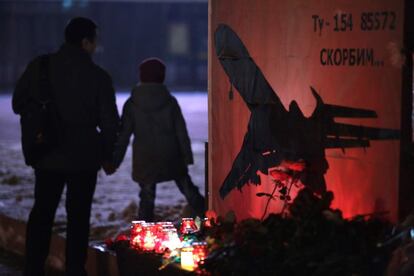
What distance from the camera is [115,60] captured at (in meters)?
34.8

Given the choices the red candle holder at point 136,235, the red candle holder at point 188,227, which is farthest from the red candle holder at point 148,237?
the red candle holder at point 188,227

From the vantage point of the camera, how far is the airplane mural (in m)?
5.02

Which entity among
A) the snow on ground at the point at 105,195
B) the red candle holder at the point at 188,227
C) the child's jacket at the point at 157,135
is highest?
the child's jacket at the point at 157,135

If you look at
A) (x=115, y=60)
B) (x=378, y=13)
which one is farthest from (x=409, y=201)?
(x=115, y=60)

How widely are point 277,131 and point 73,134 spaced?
1.49 m

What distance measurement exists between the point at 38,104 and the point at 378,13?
255 centimetres

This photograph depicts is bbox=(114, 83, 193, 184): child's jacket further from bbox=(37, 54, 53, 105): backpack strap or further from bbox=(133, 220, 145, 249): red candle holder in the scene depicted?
bbox=(133, 220, 145, 249): red candle holder

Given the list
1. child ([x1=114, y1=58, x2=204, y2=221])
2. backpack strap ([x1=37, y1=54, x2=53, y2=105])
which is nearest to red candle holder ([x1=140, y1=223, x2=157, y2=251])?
backpack strap ([x1=37, y1=54, x2=53, y2=105])

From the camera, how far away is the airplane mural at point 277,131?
16.5 feet

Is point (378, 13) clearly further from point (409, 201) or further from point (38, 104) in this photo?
point (38, 104)

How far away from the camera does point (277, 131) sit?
18.5 feet

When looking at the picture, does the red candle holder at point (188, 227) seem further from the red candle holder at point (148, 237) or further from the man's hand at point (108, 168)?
the man's hand at point (108, 168)

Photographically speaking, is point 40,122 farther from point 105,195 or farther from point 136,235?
point 105,195

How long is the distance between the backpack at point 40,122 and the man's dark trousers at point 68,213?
0.61 feet
